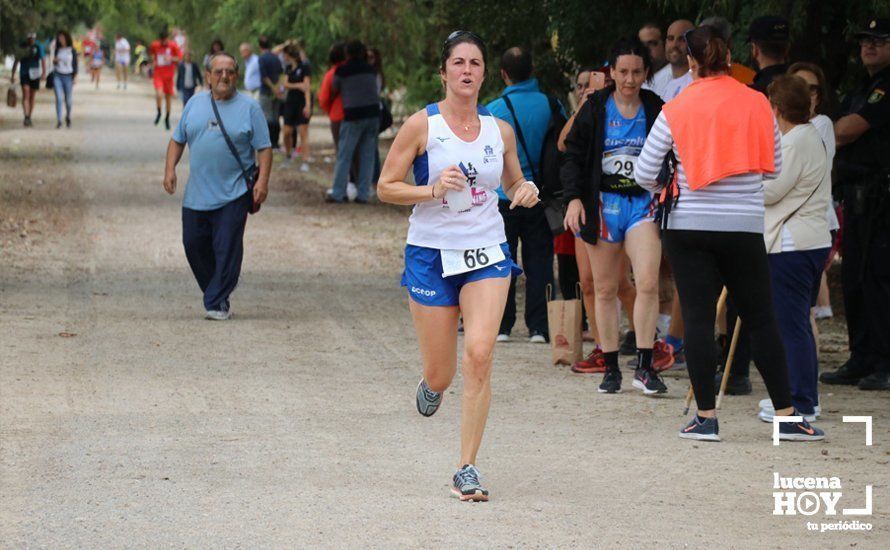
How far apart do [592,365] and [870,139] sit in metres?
2.24

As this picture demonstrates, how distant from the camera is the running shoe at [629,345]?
1132 cm

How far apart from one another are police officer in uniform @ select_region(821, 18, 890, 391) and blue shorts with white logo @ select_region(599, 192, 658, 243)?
4.25ft

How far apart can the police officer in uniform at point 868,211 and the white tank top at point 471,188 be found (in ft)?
11.2

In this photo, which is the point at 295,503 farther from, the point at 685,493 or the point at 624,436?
the point at 624,436

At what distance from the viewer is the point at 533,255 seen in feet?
38.6

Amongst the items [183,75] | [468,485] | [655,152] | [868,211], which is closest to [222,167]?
[868,211]

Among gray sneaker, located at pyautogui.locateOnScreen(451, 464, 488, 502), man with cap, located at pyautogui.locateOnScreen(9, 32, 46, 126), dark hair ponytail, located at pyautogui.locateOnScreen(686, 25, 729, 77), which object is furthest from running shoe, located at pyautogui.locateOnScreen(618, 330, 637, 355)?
man with cap, located at pyautogui.locateOnScreen(9, 32, 46, 126)

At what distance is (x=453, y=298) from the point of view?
7062 millimetres

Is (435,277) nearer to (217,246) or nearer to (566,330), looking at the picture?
(566,330)

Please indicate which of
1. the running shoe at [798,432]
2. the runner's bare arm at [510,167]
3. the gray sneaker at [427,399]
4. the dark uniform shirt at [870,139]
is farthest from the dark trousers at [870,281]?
the gray sneaker at [427,399]

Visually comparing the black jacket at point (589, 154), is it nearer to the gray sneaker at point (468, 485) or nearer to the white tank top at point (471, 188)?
the white tank top at point (471, 188)

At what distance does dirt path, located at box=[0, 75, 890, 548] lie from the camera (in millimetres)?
6453

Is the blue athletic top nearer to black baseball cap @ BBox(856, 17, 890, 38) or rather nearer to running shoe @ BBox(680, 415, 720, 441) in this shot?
black baseball cap @ BBox(856, 17, 890, 38)

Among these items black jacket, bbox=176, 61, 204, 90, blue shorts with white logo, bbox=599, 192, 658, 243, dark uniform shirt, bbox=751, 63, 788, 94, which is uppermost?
dark uniform shirt, bbox=751, 63, 788, 94
